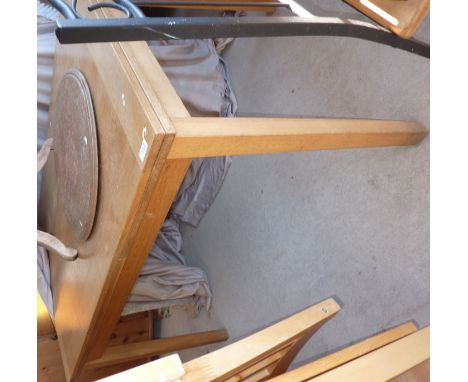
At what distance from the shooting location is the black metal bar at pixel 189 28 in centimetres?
55

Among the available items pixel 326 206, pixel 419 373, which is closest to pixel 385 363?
pixel 419 373

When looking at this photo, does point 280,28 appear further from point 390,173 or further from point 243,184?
point 243,184

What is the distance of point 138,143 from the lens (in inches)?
30.9

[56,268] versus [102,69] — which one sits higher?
[102,69]

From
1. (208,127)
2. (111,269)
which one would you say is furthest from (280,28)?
(111,269)

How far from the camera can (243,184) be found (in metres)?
1.79

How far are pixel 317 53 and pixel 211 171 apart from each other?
76 centimetres

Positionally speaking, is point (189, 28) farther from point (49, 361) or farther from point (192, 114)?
point (49, 361)

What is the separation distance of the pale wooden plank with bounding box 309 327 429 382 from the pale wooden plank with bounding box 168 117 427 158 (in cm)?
38

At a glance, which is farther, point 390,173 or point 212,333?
point 212,333

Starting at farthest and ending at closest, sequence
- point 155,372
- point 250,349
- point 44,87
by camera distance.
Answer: point 44,87 → point 250,349 → point 155,372

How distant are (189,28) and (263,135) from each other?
215 millimetres

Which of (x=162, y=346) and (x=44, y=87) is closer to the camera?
(x=44, y=87)
